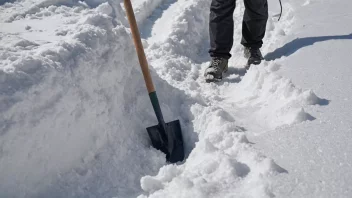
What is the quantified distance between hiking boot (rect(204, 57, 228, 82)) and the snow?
0.22 feet

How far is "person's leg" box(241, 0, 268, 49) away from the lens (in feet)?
11.0

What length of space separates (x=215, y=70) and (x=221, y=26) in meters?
0.40

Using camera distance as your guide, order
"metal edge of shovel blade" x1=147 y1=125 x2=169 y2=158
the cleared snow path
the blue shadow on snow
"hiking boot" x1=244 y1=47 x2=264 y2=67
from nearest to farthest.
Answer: the cleared snow path < "metal edge of shovel blade" x1=147 y1=125 x2=169 y2=158 < the blue shadow on snow < "hiking boot" x1=244 y1=47 x2=264 y2=67

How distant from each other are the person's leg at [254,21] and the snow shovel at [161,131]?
120 cm

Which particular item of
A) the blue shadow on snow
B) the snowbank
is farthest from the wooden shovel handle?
the blue shadow on snow

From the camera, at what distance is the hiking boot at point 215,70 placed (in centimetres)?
329

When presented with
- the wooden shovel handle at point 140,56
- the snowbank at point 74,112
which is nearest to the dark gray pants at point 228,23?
the snowbank at point 74,112

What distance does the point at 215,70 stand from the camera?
331cm

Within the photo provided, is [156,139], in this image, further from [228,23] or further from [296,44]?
[296,44]

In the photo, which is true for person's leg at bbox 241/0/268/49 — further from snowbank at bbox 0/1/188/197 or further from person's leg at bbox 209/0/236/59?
snowbank at bbox 0/1/188/197

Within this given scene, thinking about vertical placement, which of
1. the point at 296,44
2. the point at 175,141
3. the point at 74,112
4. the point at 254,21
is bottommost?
the point at 175,141

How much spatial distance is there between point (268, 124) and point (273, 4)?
10.4 feet

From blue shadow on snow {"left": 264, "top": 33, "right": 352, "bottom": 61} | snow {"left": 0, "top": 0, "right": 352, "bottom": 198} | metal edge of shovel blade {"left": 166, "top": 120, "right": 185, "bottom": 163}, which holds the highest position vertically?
snow {"left": 0, "top": 0, "right": 352, "bottom": 198}

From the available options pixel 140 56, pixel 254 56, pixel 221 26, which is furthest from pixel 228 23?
pixel 140 56
